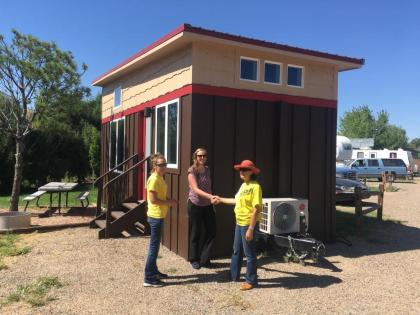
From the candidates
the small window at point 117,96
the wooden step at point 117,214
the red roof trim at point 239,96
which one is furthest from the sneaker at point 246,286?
the small window at point 117,96

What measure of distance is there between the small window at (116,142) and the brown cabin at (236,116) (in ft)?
7.37

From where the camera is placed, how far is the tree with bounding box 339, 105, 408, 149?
6788 centimetres

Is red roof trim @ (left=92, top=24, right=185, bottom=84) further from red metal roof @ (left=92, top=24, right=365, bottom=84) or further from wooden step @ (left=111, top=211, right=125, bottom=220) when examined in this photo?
wooden step @ (left=111, top=211, right=125, bottom=220)

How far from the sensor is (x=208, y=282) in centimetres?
567

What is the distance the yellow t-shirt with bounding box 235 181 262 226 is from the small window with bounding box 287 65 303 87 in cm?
322

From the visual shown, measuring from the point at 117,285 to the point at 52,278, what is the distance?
94 cm

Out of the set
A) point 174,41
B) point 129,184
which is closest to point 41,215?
point 129,184

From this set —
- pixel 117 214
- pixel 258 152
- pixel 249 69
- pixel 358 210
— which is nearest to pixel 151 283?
pixel 258 152

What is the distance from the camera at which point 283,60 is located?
7.66m

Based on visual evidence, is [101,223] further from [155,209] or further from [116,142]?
[155,209]

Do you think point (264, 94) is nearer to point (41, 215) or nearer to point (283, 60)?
point (283, 60)

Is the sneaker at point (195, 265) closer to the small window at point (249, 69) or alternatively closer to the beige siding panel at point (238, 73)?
the beige siding panel at point (238, 73)

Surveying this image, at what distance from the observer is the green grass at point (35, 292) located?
4.84 m

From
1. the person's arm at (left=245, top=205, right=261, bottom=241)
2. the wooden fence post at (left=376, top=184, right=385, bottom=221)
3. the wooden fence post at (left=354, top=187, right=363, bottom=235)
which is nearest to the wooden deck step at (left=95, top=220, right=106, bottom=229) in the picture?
the person's arm at (left=245, top=205, right=261, bottom=241)
